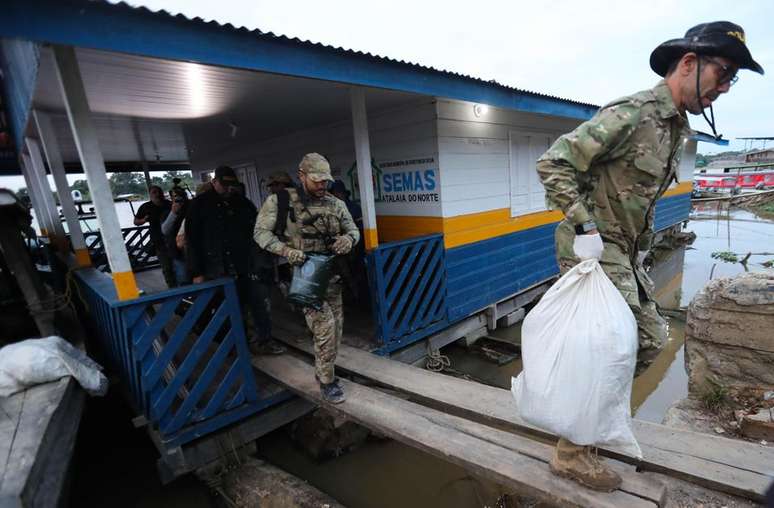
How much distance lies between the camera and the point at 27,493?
185 centimetres

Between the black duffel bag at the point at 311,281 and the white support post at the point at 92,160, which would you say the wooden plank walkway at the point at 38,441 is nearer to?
the white support post at the point at 92,160

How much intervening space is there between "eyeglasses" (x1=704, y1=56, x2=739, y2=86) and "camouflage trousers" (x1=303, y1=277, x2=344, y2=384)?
2.33 m

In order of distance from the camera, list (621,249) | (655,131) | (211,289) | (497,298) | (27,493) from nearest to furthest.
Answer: (655,131)
(621,249)
(27,493)
(211,289)
(497,298)

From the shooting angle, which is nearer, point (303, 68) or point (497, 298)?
point (303, 68)

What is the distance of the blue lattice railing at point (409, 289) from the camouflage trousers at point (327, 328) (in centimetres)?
101

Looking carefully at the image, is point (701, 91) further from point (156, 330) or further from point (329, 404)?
point (156, 330)

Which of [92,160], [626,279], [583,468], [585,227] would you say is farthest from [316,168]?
[583,468]

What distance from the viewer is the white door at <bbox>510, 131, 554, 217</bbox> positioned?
5531mm

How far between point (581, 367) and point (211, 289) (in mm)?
2487

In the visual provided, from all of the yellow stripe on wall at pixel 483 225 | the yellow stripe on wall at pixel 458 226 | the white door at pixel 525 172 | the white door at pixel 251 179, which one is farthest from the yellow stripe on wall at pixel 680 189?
the white door at pixel 251 179

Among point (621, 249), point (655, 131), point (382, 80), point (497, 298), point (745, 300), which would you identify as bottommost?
point (497, 298)

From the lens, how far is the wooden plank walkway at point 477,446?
171 centimetres

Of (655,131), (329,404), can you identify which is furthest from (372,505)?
(655,131)

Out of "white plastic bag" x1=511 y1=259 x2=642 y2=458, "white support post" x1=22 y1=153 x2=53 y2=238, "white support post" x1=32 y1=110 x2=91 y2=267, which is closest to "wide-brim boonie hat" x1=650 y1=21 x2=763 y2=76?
"white plastic bag" x1=511 y1=259 x2=642 y2=458
